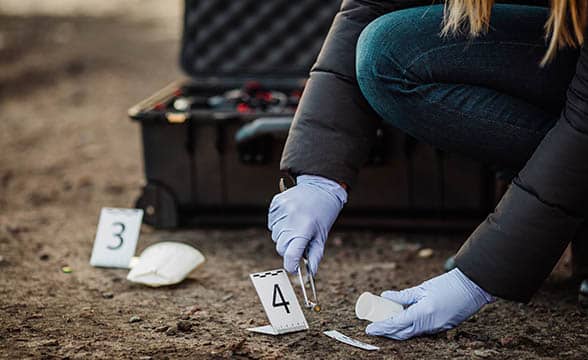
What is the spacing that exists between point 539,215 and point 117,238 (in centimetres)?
129

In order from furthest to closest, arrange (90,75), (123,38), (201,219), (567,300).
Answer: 1. (123,38)
2. (90,75)
3. (201,219)
4. (567,300)

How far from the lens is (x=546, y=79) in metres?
1.91

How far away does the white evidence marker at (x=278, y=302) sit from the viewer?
6.15 ft

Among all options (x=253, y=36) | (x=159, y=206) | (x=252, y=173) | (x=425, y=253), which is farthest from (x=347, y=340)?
(x=253, y=36)

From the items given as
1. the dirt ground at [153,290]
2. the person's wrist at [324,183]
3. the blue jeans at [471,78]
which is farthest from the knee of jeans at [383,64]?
the dirt ground at [153,290]

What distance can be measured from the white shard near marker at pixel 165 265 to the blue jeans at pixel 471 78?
0.69 meters

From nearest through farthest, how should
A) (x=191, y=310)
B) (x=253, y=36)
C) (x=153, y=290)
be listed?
(x=191, y=310) < (x=153, y=290) < (x=253, y=36)

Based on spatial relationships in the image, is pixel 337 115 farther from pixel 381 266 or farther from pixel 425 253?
pixel 425 253

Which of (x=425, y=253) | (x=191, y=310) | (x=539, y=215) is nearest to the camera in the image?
(x=539, y=215)

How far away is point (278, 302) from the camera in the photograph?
6.22 feet

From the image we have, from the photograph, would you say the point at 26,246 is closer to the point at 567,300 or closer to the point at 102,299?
the point at 102,299

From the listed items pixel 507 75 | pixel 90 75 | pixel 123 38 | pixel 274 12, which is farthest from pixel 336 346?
pixel 123 38

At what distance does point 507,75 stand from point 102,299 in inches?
45.4

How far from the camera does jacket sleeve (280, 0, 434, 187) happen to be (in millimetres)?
1938
